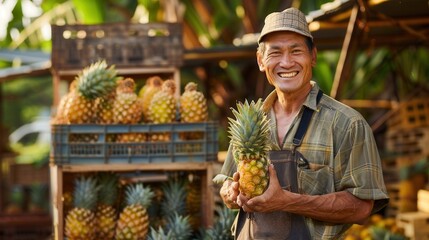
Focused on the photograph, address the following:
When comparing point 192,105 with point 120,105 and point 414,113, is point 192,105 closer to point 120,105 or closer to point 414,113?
point 120,105

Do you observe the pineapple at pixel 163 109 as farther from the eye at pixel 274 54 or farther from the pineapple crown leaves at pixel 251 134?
the pineapple crown leaves at pixel 251 134

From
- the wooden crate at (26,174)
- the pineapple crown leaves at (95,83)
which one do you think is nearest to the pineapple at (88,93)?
the pineapple crown leaves at (95,83)

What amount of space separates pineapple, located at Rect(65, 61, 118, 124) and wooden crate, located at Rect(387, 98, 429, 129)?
548 centimetres

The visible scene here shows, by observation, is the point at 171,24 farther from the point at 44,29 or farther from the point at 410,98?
the point at 44,29

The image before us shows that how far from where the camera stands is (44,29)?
58.0 feet

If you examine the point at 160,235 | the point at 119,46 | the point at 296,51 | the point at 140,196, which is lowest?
the point at 160,235

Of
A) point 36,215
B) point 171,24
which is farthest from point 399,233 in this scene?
point 36,215

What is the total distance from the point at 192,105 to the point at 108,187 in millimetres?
1018

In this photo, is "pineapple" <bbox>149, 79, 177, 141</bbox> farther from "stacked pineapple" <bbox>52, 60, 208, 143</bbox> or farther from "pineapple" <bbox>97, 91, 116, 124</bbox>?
"pineapple" <bbox>97, 91, 116, 124</bbox>

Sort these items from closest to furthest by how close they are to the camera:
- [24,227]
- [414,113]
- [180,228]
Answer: [180,228], [24,227], [414,113]

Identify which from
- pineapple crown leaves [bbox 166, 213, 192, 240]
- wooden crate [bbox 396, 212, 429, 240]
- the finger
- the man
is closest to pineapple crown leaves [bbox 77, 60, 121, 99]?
pineapple crown leaves [bbox 166, 213, 192, 240]

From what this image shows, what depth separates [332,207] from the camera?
4359 millimetres

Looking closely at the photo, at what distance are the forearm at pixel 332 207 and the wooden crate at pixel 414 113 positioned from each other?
675 cm

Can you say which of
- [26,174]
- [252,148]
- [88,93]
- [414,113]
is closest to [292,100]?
[252,148]
